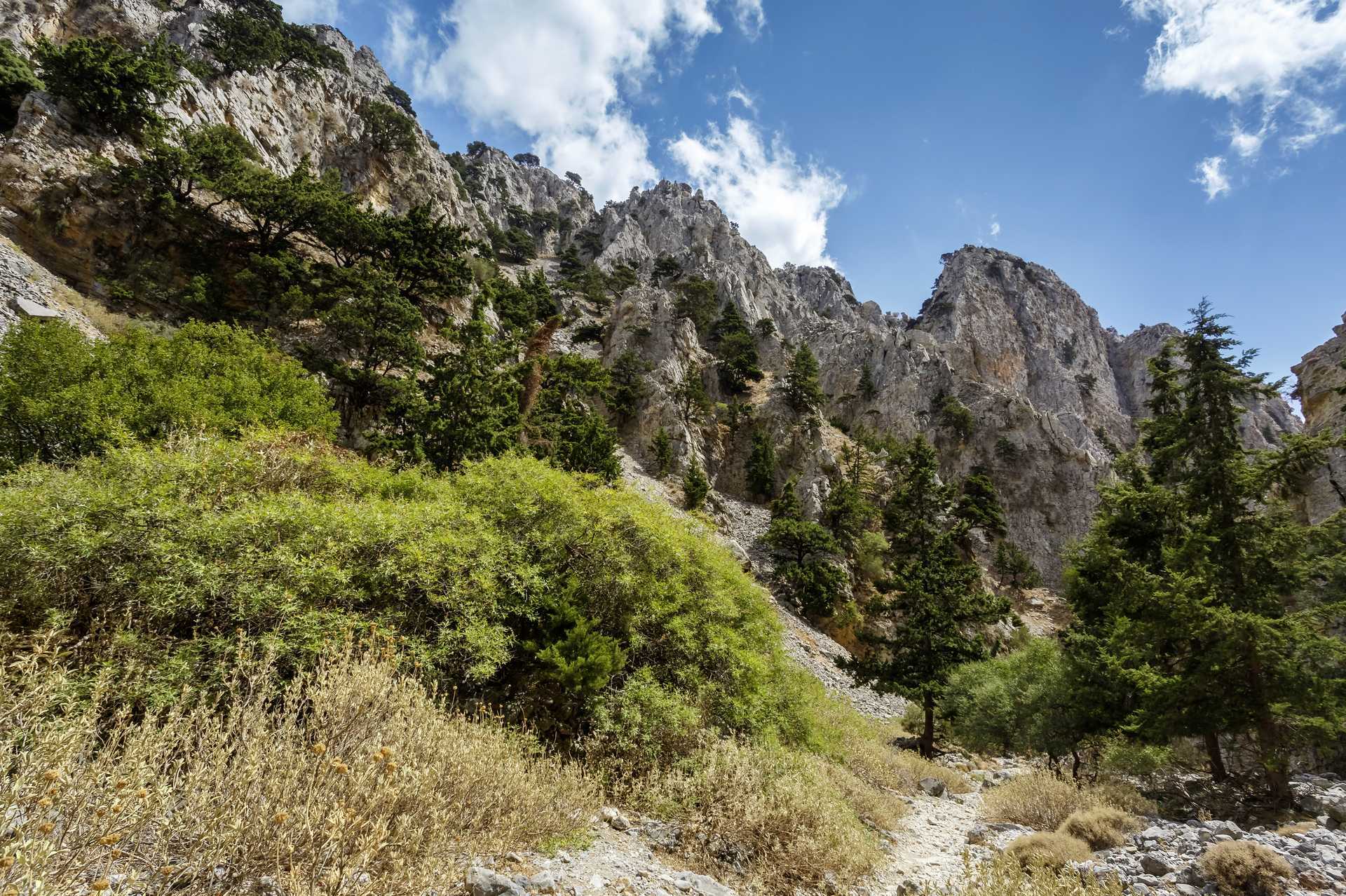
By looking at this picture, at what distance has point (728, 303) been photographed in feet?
199

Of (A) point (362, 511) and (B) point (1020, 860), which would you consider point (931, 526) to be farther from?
(A) point (362, 511)

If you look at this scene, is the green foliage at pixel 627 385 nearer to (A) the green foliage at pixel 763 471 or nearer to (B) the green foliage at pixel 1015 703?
(A) the green foliage at pixel 763 471

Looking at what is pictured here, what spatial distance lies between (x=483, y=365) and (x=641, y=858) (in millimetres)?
18878

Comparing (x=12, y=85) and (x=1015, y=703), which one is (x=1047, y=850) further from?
(x=12, y=85)

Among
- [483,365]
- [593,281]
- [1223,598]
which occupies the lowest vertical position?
[1223,598]

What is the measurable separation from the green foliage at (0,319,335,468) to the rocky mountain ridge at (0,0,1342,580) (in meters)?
12.4

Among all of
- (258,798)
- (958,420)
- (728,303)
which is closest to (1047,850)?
(258,798)

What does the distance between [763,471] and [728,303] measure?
85.9 feet

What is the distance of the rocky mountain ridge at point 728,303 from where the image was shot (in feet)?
80.3

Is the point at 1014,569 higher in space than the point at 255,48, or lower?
lower

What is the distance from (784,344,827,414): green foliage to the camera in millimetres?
46594

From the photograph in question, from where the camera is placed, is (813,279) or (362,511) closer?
(362,511)

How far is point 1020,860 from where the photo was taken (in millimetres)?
7512

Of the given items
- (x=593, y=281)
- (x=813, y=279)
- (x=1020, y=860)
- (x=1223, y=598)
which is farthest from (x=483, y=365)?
(x=813, y=279)
